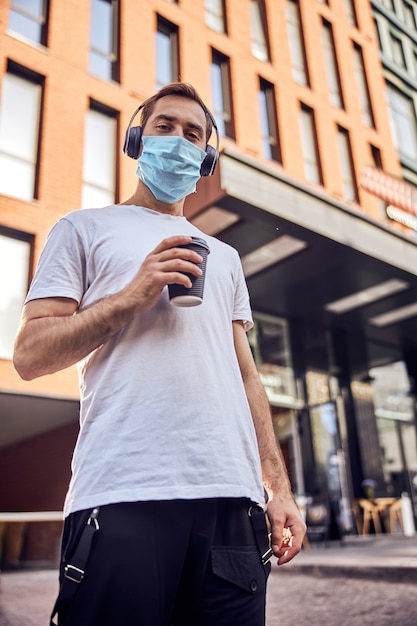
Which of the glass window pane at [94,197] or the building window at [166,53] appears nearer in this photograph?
the glass window pane at [94,197]

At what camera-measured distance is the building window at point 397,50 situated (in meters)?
22.4

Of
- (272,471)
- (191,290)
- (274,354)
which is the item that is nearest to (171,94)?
(191,290)

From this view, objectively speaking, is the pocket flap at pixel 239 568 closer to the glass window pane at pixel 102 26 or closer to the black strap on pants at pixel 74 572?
the black strap on pants at pixel 74 572

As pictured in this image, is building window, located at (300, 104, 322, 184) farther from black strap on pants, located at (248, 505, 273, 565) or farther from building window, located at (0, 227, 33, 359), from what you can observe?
black strap on pants, located at (248, 505, 273, 565)

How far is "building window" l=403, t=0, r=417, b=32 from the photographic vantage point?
2402 centimetres

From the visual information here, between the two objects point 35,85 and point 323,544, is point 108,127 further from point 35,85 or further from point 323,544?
point 323,544

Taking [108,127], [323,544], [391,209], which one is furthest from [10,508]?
[391,209]

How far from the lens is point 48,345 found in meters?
1.42

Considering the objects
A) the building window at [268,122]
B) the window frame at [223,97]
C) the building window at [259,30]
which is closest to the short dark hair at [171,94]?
the window frame at [223,97]

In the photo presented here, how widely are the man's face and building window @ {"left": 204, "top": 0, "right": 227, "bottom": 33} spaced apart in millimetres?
15119

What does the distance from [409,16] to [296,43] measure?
1003 centimetres

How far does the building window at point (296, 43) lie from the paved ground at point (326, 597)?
48.6 feet

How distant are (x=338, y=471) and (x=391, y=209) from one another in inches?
300

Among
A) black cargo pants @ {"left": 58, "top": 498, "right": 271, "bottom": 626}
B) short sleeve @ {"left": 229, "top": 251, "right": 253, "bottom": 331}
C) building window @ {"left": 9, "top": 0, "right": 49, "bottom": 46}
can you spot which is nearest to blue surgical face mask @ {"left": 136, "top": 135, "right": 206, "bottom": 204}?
short sleeve @ {"left": 229, "top": 251, "right": 253, "bottom": 331}
